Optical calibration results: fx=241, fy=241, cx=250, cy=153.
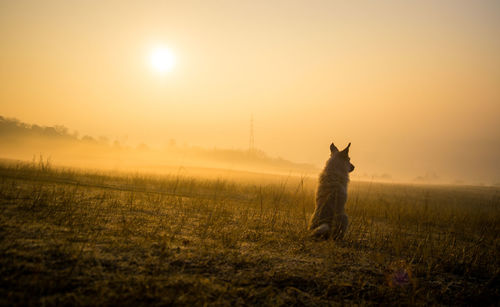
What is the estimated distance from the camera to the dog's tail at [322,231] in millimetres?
3955

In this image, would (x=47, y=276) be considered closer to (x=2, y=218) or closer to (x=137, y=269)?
(x=137, y=269)

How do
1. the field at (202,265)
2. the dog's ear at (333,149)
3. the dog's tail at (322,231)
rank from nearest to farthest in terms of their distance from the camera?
the field at (202,265) → the dog's tail at (322,231) → the dog's ear at (333,149)

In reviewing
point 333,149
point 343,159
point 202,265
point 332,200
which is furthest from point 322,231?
point 202,265

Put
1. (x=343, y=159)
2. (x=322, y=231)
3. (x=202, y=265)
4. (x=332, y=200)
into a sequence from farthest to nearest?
(x=343, y=159)
(x=332, y=200)
(x=322, y=231)
(x=202, y=265)

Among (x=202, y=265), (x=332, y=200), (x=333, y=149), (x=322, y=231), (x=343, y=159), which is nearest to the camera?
(x=202, y=265)

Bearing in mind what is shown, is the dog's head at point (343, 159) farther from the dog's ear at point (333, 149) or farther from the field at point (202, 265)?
the field at point (202, 265)

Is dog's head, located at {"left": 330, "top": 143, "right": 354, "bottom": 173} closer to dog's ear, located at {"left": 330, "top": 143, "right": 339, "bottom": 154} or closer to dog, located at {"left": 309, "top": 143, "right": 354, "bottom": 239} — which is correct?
dog, located at {"left": 309, "top": 143, "right": 354, "bottom": 239}

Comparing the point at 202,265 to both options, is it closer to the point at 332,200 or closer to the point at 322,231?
the point at 322,231

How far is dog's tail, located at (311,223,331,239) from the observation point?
3.96 meters

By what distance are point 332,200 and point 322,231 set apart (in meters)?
0.59

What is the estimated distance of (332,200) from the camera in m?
4.23

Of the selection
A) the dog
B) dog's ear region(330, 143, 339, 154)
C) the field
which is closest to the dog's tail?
the dog

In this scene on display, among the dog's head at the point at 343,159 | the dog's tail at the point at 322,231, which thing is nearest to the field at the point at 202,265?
the dog's tail at the point at 322,231

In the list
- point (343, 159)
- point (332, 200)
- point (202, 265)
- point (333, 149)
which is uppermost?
point (333, 149)
